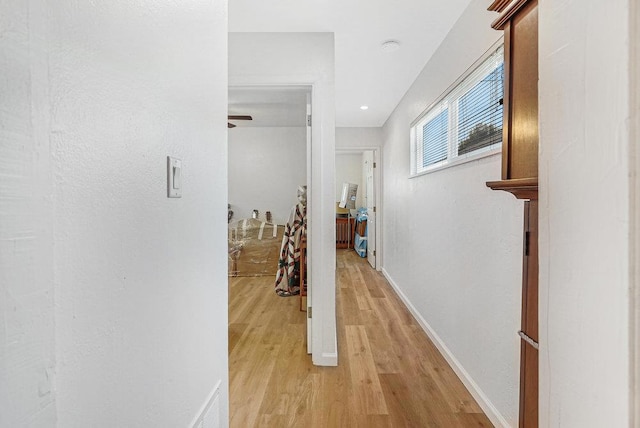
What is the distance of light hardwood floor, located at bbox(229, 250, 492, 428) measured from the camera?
5.76 feet

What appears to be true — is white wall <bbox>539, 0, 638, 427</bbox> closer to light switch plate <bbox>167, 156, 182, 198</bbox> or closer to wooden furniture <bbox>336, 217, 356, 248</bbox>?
light switch plate <bbox>167, 156, 182, 198</bbox>

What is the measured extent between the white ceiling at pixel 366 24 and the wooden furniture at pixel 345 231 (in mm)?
4556

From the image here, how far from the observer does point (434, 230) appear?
276 centimetres

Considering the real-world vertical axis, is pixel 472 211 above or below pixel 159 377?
above

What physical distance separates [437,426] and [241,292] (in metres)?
2.95

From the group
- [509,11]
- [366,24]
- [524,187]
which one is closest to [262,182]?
[366,24]

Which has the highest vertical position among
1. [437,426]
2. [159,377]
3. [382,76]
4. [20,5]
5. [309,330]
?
[382,76]

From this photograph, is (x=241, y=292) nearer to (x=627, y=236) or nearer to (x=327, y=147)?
(x=327, y=147)

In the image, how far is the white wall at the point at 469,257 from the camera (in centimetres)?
161

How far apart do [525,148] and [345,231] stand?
671 centimetres

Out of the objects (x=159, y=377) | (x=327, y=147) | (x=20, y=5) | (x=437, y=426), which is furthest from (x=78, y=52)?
(x=437, y=426)

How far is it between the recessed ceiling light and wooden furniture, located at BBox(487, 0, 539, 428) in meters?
1.59

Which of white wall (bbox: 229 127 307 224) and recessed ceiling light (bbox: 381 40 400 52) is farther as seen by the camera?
white wall (bbox: 229 127 307 224)

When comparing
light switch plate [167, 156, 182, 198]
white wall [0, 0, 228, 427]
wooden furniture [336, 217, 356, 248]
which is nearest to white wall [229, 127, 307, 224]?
wooden furniture [336, 217, 356, 248]
